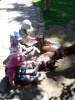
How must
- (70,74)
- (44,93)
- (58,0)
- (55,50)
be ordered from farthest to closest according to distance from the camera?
(58,0) < (55,50) < (70,74) < (44,93)

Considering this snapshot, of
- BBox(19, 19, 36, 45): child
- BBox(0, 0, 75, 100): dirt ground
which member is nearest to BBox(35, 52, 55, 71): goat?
BBox(0, 0, 75, 100): dirt ground

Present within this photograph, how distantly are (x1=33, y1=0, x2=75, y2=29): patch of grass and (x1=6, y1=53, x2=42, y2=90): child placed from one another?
332 centimetres

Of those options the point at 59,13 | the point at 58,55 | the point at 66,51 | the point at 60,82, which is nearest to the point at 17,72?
the point at 60,82

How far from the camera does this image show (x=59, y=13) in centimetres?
1040

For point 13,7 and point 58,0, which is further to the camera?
point 58,0

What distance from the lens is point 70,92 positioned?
5.54m

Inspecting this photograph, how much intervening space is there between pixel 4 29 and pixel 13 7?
298 centimetres

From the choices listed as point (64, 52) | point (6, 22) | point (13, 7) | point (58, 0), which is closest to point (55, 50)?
point (64, 52)

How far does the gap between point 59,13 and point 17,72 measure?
5.16 m

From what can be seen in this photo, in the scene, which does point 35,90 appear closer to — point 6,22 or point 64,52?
point 64,52

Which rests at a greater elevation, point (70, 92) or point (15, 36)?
point (15, 36)

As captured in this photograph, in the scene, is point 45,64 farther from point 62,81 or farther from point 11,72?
point 11,72

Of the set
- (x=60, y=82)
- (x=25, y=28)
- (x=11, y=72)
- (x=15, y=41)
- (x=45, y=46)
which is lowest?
(x=60, y=82)

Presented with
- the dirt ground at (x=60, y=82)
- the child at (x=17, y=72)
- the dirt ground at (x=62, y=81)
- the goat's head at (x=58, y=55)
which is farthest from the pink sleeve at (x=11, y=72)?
the goat's head at (x=58, y=55)
